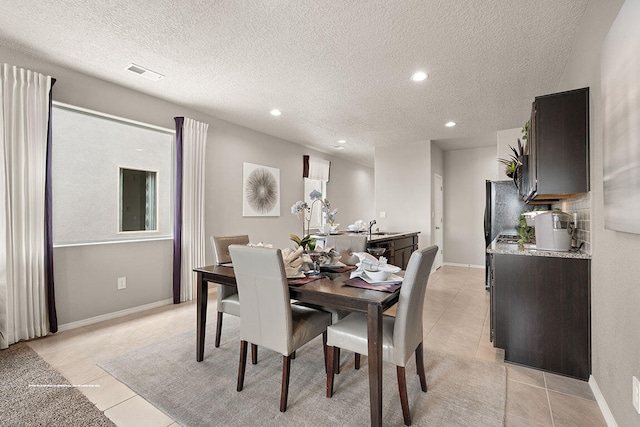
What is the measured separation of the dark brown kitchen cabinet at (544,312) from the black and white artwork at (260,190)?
12.1ft

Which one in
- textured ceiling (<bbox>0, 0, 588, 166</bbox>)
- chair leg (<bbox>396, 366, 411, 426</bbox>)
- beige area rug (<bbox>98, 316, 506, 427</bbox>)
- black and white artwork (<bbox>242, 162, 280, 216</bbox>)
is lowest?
beige area rug (<bbox>98, 316, 506, 427</bbox>)

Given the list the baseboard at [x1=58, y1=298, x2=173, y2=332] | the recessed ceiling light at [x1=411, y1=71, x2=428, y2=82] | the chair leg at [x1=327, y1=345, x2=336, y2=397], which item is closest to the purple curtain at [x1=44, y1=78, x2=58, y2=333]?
the baseboard at [x1=58, y1=298, x2=173, y2=332]

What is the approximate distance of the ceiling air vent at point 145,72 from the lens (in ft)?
9.64

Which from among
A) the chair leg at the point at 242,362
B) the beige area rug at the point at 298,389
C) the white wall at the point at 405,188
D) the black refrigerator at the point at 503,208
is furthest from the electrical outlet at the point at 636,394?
the white wall at the point at 405,188

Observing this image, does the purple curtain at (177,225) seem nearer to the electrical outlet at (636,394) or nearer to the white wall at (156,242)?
the white wall at (156,242)

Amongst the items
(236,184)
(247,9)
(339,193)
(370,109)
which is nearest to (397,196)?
(339,193)

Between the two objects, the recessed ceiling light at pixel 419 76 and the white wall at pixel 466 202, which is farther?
the white wall at pixel 466 202

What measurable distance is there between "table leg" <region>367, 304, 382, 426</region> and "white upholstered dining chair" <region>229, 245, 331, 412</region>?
18.7 inches

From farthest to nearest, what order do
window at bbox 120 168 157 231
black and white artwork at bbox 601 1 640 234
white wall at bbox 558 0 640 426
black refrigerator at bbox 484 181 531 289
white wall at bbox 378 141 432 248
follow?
1. white wall at bbox 378 141 432 248
2. black refrigerator at bbox 484 181 531 289
3. window at bbox 120 168 157 231
4. white wall at bbox 558 0 640 426
5. black and white artwork at bbox 601 1 640 234

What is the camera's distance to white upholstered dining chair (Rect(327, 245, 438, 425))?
5.34 feet

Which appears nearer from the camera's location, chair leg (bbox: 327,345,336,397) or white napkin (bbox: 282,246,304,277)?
chair leg (bbox: 327,345,336,397)

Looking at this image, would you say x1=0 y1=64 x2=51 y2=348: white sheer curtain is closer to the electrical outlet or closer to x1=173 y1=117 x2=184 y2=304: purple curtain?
x1=173 y1=117 x2=184 y2=304: purple curtain

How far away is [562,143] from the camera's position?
6.97 ft

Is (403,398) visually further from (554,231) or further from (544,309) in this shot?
(554,231)
